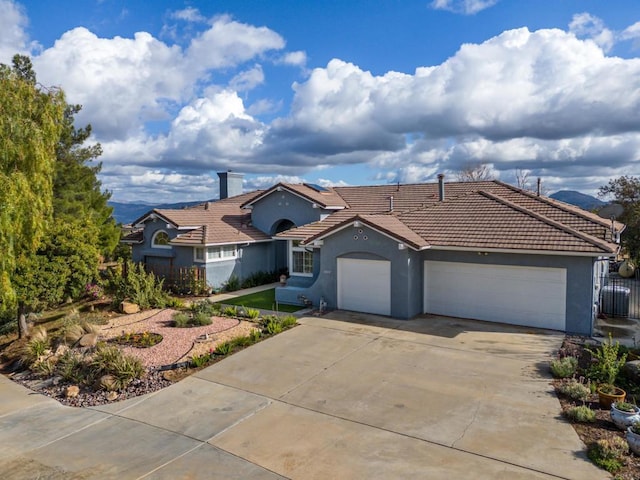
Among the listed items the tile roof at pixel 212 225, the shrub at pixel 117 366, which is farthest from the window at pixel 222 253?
the shrub at pixel 117 366

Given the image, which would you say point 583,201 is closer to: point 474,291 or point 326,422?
point 474,291

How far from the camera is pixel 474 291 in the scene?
638 inches

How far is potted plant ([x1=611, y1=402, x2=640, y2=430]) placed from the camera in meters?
8.01

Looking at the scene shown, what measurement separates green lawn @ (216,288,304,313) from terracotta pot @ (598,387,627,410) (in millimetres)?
11635

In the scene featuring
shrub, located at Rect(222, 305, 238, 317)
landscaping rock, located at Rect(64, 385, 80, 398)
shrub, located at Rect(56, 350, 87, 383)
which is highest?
shrub, located at Rect(222, 305, 238, 317)

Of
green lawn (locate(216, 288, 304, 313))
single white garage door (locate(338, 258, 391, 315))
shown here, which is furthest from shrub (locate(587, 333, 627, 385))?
green lawn (locate(216, 288, 304, 313))

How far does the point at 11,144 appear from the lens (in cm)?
1167

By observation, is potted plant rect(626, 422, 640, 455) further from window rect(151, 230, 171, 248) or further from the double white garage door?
window rect(151, 230, 171, 248)

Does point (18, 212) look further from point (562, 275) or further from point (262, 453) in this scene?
point (562, 275)

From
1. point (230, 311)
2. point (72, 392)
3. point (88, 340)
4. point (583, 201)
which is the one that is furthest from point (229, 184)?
point (583, 201)

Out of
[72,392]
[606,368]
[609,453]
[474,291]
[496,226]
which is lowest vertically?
[72,392]

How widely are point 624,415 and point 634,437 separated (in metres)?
0.73

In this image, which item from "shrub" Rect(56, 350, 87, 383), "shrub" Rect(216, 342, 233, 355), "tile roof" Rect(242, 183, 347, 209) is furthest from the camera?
"tile roof" Rect(242, 183, 347, 209)

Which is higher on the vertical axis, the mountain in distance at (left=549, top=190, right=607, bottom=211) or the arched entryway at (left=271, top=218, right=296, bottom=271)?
the mountain in distance at (left=549, top=190, right=607, bottom=211)
